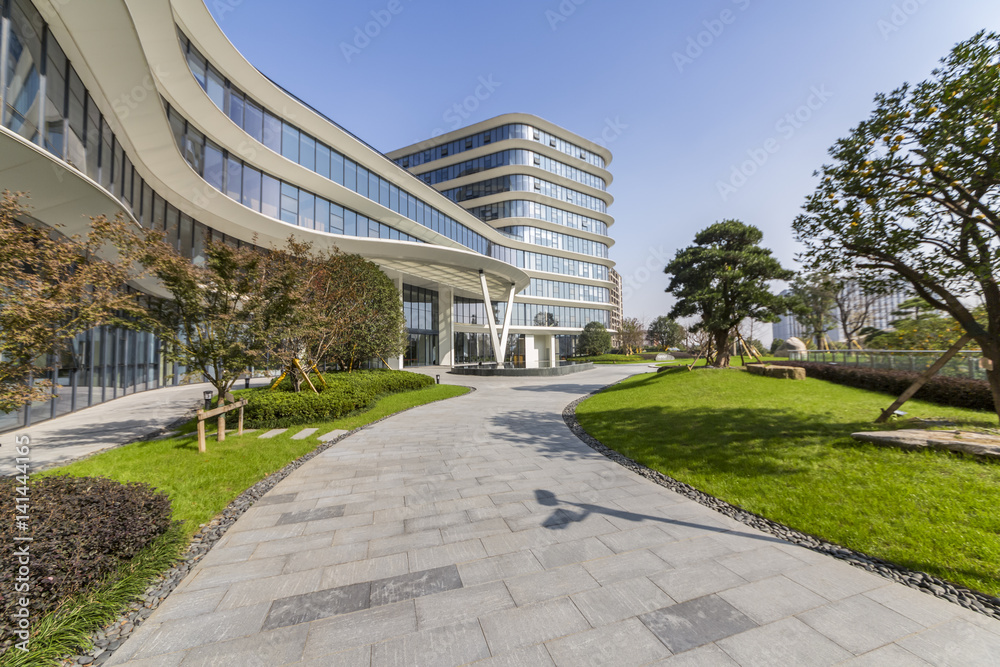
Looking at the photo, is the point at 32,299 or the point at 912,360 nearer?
the point at 32,299

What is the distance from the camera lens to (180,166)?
1518 cm

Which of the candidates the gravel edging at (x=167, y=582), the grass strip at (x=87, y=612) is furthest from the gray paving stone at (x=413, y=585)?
the grass strip at (x=87, y=612)

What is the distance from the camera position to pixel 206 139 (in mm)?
17609

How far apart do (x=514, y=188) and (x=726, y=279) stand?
36.6 meters

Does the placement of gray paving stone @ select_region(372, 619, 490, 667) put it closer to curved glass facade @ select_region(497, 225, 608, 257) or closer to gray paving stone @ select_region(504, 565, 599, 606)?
gray paving stone @ select_region(504, 565, 599, 606)

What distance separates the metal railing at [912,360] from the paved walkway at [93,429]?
69.5 feet

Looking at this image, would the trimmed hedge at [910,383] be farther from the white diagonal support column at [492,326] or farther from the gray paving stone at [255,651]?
the white diagonal support column at [492,326]

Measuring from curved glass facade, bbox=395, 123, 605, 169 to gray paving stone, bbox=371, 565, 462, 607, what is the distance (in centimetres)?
5330

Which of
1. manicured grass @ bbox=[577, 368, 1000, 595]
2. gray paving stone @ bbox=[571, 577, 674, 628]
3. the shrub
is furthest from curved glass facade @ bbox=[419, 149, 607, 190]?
gray paving stone @ bbox=[571, 577, 674, 628]

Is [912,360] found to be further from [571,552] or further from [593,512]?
[571,552]

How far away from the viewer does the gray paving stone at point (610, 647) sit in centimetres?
245

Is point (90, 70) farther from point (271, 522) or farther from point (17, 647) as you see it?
point (17, 647)

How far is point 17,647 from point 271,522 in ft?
7.57

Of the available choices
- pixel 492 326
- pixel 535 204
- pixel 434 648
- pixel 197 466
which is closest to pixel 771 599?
pixel 434 648
